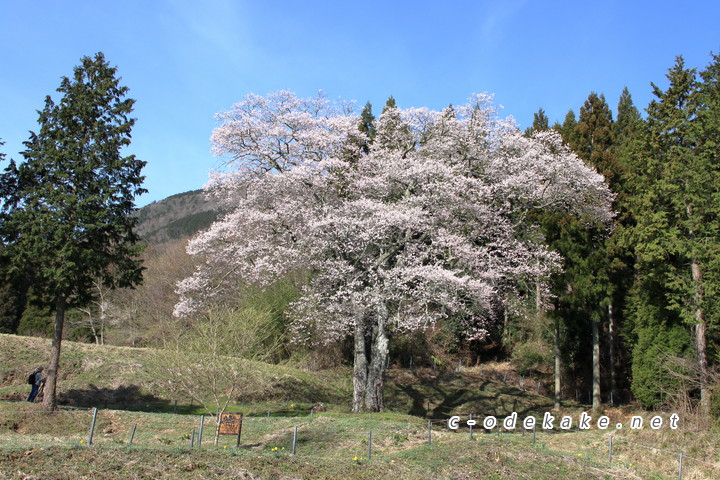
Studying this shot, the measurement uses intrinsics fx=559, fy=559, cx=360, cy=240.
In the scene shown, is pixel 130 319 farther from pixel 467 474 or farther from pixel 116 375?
pixel 467 474

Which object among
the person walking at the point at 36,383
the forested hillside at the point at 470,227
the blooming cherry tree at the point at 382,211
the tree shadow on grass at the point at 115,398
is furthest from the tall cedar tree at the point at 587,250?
the person walking at the point at 36,383

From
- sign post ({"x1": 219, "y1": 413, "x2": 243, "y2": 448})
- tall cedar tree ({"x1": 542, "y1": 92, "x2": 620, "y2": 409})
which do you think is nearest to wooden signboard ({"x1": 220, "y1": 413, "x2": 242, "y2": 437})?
sign post ({"x1": 219, "y1": 413, "x2": 243, "y2": 448})

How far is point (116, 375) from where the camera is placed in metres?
23.3

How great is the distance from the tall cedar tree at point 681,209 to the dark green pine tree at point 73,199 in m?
18.9

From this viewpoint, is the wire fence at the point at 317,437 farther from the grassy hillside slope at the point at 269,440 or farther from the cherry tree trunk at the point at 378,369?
the cherry tree trunk at the point at 378,369

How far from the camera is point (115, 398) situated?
71.0 feet

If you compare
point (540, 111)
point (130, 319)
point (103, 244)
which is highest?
point (540, 111)

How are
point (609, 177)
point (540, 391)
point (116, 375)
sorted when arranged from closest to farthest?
point (116, 375) → point (609, 177) → point (540, 391)

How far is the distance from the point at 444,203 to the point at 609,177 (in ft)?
31.4

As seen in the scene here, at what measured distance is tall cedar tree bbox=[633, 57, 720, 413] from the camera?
19.7 metres

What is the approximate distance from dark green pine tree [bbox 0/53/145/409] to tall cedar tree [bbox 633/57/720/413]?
1895 cm

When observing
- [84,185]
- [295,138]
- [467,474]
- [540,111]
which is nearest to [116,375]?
[84,185]

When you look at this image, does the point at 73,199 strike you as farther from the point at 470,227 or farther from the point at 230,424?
the point at 470,227

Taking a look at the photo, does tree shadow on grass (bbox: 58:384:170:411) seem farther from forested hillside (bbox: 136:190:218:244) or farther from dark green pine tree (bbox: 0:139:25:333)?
forested hillside (bbox: 136:190:218:244)
